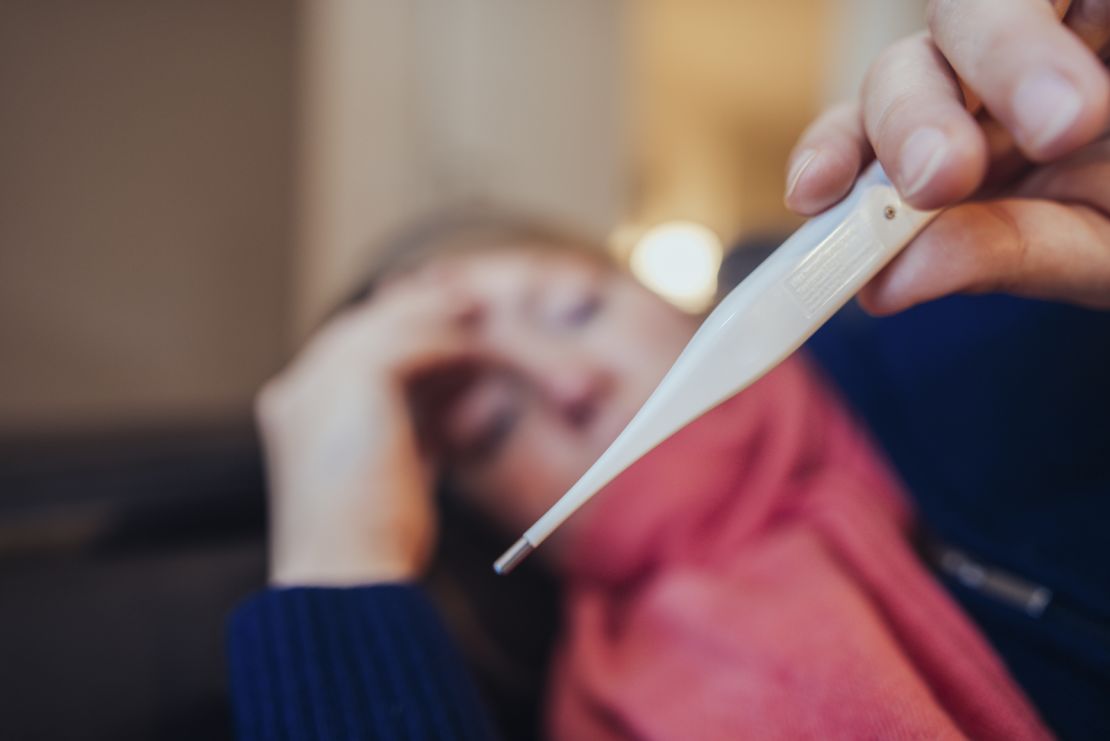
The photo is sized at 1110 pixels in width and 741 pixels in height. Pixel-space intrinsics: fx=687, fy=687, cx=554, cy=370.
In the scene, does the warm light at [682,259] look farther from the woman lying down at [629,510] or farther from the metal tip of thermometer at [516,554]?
the metal tip of thermometer at [516,554]

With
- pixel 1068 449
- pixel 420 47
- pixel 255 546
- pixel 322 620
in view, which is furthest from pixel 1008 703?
pixel 420 47

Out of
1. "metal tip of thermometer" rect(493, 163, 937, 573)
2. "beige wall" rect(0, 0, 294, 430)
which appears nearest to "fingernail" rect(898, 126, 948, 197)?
"metal tip of thermometer" rect(493, 163, 937, 573)

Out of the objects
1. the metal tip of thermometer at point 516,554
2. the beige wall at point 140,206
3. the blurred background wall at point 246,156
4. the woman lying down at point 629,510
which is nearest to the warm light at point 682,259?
the blurred background wall at point 246,156

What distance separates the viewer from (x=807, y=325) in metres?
0.21

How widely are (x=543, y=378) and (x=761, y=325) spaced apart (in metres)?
0.32

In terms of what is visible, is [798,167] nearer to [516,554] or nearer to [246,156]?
[516,554]

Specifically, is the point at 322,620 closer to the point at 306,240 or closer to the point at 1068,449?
the point at 1068,449

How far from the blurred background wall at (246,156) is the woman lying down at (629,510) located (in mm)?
399

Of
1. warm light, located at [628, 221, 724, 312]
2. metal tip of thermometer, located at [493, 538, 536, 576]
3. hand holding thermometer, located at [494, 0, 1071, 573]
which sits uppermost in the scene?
hand holding thermometer, located at [494, 0, 1071, 573]

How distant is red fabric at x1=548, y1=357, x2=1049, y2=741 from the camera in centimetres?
32

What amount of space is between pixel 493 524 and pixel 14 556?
38 centimetres

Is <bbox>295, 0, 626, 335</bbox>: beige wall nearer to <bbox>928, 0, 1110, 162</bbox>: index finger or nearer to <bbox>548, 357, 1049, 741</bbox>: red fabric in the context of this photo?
<bbox>548, 357, 1049, 741</bbox>: red fabric

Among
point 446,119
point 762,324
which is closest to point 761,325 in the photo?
point 762,324

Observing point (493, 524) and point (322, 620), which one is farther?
point (493, 524)
